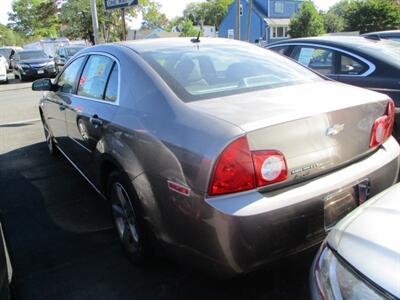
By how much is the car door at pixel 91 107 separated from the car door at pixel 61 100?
0.21 meters

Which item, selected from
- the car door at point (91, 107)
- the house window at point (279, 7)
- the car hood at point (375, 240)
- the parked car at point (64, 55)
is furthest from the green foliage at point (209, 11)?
the car hood at point (375, 240)

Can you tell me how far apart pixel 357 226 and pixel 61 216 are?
10.0ft

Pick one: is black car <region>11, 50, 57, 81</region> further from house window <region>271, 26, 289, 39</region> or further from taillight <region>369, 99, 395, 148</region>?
house window <region>271, 26, 289, 39</region>

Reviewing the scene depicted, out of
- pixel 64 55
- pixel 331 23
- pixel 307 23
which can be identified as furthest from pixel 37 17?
pixel 64 55

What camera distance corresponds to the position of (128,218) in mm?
3090

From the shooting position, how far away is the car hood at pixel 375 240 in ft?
4.74

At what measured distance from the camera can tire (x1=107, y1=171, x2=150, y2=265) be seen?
2.86 meters

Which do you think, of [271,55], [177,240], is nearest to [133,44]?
[271,55]

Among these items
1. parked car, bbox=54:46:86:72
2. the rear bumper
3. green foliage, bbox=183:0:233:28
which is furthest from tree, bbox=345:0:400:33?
green foliage, bbox=183:0:233:28

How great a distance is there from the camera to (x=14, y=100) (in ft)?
43.0

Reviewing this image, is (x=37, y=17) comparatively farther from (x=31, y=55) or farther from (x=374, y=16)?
(x=374, y=16)

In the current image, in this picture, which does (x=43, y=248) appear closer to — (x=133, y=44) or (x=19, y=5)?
(x=133, y=44)

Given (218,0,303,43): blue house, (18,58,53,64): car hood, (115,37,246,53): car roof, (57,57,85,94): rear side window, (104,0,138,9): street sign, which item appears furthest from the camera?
(218,0,303,43): blue house

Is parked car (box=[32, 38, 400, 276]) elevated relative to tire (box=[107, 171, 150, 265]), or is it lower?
elevated
